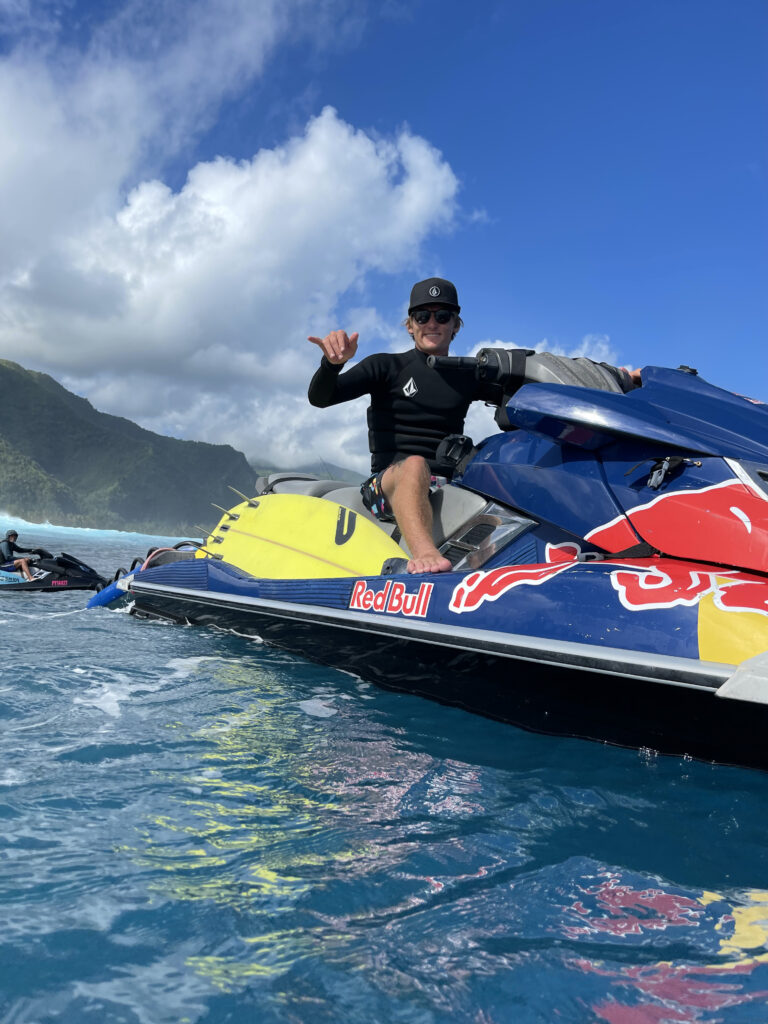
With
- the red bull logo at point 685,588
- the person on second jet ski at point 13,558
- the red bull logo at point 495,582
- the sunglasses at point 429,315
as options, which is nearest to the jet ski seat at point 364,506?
the red bull logo at point 495,582

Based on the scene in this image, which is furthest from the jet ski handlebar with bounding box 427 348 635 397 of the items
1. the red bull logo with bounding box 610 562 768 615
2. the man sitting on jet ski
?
the red bull logo with bounding box 610 562 768 615

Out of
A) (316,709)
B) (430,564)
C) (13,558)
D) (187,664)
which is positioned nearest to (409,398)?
(430,564)

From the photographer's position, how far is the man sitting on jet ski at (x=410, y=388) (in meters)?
3.60

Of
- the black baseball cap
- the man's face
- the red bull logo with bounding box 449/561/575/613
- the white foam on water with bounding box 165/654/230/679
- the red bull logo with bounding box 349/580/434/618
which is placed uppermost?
the black baseball cap

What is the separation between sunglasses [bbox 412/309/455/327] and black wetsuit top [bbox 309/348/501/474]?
0.17m

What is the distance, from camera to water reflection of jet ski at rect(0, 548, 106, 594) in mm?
7305

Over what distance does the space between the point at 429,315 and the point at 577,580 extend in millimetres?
2137

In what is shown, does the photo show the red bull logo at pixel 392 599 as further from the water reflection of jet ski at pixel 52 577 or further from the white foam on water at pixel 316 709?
the water reflection of jet ski at pixel 52 577

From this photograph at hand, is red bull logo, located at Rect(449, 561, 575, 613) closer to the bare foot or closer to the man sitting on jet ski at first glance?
the bare foot

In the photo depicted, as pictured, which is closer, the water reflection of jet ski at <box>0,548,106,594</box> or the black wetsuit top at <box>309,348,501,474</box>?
the black wetsuit top at <box>309,348,501,474</box>

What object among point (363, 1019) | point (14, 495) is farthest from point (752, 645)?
point (14, 495)

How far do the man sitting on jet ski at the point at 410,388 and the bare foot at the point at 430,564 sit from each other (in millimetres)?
666

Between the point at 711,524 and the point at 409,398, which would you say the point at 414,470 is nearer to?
the point at 409,398

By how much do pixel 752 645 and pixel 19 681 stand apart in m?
2.50
